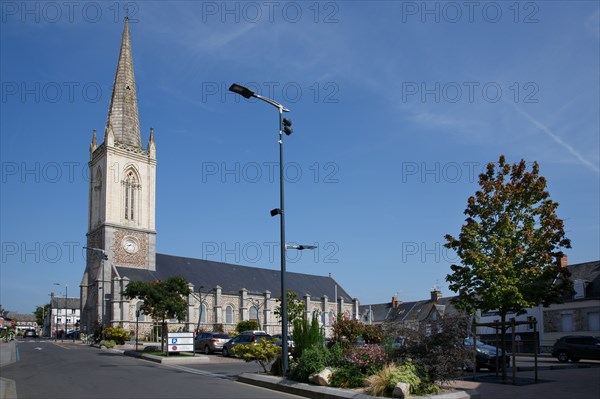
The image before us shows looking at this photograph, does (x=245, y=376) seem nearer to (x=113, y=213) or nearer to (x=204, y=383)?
(x=204, y=383)

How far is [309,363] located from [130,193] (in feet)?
179

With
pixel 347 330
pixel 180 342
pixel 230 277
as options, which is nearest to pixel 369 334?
pixel 347 330

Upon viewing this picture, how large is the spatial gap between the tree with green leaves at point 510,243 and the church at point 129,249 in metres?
41.4

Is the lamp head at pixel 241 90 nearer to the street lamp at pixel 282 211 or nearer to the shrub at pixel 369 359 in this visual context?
the street lamp at pixel 282 211

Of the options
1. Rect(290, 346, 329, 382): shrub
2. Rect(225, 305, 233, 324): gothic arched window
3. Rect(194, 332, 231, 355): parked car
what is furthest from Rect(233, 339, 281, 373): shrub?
Rect(225, 305, 233, 324): gothic arched window

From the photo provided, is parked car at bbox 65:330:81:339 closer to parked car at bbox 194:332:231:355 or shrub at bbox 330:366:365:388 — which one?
parked car at bbox 194:332:231:355

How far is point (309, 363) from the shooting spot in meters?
15.0

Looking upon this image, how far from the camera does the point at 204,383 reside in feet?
52.9

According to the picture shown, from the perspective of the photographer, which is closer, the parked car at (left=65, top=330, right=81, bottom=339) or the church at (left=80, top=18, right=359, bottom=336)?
the church at (left=80, top=18, right=359, bottom=336)

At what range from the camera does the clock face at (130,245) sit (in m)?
63.2

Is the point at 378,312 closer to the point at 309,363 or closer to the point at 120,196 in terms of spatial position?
the point at 120,196

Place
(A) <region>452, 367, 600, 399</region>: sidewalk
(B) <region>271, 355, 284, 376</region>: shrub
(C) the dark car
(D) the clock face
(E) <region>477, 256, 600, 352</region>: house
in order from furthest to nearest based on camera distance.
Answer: (D) the clock face → (E) <region>477, 256, 600, 352</region>: house → (C) the dark car → (B) <region>271, 355, 284, 376</region>: shrub → (A) <region>452, 367, 600, 399</region>: sidewalk

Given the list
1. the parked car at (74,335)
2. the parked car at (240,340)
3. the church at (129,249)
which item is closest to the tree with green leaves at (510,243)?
the parked car at (240,340)

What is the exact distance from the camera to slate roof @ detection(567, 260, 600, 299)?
39250mm
